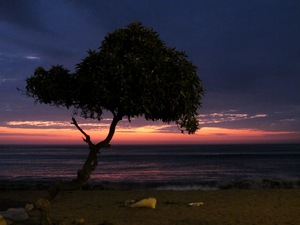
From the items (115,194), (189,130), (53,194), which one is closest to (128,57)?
(189,130)

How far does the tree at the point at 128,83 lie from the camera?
14477mm

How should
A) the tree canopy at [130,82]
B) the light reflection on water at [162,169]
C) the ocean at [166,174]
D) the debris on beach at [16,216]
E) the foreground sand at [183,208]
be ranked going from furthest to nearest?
the light reflection on water at [162,169]
the ocean at [166,174]
the foreground sand at [183,208]
the debris on beach at [16,216]
the tree canopy at [130,82]

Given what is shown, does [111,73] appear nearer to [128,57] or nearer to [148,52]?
[128,57]

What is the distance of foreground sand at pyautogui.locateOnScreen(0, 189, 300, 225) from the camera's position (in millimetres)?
16531

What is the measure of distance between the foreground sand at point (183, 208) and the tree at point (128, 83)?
9.11 ft

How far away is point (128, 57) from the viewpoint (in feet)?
48.0

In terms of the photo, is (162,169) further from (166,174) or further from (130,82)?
(130,82)

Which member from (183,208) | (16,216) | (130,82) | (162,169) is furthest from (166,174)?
(130,82)

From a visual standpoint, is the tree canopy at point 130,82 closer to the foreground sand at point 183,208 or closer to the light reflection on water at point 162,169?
the foreground sand at point 183,208

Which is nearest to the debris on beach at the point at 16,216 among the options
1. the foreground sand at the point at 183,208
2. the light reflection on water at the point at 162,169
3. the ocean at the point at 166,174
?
the foreground sand at the point at 183,208

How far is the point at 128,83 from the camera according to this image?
14508mm

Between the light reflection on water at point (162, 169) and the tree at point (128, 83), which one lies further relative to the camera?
the light reflection on water at point (162, 169)

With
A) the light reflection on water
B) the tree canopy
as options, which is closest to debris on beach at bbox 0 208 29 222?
the tree canopy

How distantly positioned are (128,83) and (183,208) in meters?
7.95
